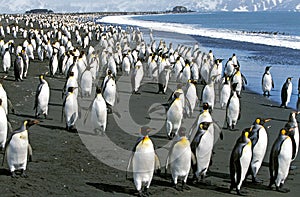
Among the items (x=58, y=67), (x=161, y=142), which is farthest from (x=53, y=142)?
(x=58, y=67)

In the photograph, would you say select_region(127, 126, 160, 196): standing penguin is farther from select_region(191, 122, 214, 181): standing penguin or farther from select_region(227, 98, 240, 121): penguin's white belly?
select_region(227, 98, 240, 121): penguin's white belly

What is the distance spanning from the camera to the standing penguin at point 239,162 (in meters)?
6.70

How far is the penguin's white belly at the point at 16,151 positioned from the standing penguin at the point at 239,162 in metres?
2.86

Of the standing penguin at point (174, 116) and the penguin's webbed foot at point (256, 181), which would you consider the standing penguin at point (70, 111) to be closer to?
the standing penguin at point (174, 116)

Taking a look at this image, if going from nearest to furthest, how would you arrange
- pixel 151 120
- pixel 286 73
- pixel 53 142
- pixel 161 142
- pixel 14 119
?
pixel 53 142, pixel 161 142, pixel 14 119, pixel 151 120, pixel 286 73

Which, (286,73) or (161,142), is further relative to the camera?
(286,73)

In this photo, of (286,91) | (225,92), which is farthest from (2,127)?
(286,91)

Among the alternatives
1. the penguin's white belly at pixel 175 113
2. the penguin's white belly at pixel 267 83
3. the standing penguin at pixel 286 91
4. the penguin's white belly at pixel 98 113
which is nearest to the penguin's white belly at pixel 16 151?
the penguin's white belly at pixel 98 113

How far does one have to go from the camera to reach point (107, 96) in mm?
11438

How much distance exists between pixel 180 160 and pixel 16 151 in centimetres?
224

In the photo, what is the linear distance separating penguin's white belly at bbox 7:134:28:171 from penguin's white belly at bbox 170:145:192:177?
2055 millimetres

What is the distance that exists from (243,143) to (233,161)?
0.96ft

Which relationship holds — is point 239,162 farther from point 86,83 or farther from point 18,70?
point 18,70

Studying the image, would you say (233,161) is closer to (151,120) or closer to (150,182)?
(150,182)
